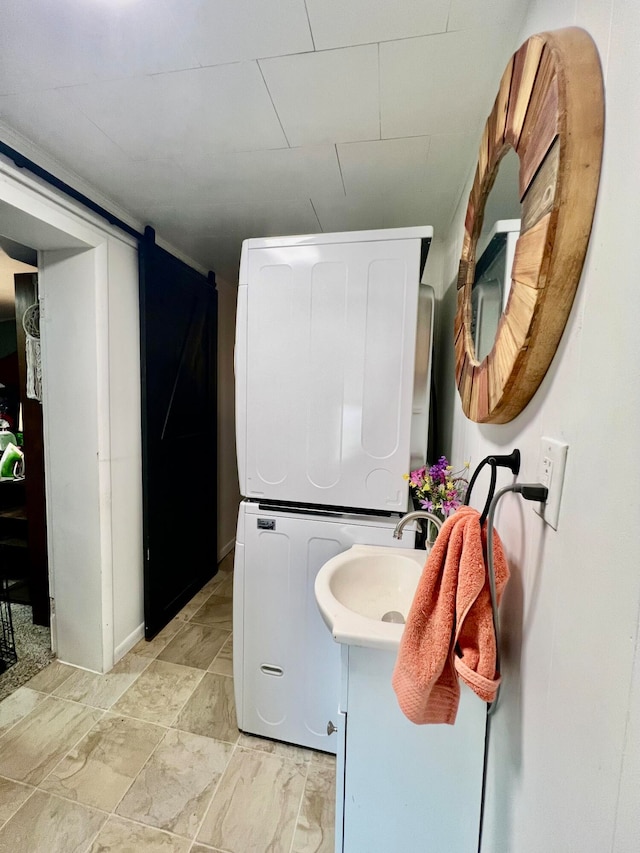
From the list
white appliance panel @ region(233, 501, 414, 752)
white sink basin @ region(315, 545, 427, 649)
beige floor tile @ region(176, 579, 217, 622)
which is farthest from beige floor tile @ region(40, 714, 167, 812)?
white sink basin @ region(315, 545, 427, 649)

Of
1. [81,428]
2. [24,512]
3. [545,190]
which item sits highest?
[545,190]

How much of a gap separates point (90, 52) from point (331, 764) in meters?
2.43

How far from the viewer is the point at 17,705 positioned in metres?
1.55

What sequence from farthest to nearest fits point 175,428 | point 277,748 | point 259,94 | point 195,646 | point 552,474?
point 175,428
point 195,646
point 277,748
point 259,94
point 552,474

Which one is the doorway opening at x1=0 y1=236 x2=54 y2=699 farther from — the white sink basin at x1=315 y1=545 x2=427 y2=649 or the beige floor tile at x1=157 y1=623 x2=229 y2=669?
the white sink basin at x1=315 y1=545 x2=427 y2=649

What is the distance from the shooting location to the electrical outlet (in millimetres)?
516

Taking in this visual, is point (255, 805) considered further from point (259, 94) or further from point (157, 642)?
point (259, 94)

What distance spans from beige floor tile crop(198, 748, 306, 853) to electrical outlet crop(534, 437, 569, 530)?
139cm

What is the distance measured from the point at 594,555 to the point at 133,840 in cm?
162

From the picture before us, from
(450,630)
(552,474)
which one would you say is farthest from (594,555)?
(450,630)

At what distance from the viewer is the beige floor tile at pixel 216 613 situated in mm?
2152

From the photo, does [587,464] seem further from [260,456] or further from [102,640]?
[102,640]

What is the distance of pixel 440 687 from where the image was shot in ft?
2.20

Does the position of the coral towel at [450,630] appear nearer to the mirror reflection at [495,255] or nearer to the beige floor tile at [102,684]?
the mirror reflection at [495,255]
